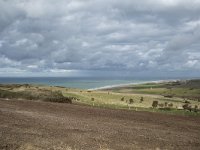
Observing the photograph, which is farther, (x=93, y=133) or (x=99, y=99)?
(x=99, y=99)

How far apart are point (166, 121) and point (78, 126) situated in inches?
462

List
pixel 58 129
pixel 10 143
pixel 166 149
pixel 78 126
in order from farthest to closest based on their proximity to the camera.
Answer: pixel 78 126
pixel 58 129
pixel 166 149
pixel 10 143

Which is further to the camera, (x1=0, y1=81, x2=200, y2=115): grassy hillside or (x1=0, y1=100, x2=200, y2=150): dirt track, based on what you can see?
(x1=0, y1=81, x2=200, y2=115): grassy hillside

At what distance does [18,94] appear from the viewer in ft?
206

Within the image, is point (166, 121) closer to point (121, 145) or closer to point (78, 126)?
point (78, 126)

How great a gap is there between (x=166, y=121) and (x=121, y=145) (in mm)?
16550

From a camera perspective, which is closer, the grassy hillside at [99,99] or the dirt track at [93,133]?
the dirt track at [93,133]

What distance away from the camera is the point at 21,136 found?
2511 cm

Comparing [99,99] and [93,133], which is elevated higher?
[99,99]

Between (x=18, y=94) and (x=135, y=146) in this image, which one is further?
(x=18, y=94)

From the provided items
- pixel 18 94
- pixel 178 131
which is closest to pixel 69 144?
pixel 178 131

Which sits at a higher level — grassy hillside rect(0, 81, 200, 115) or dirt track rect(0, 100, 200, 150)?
grassy hillside rect(0, 81, 200, 115)

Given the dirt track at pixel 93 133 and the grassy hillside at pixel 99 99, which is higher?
the grassy hillside at pixel 99 99

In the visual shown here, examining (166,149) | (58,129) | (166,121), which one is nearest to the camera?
(166,149)
